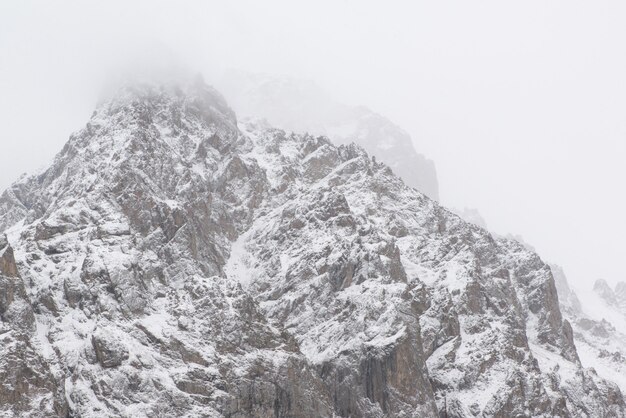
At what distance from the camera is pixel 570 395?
138250 millimetres

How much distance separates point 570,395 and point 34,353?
81.8 meters

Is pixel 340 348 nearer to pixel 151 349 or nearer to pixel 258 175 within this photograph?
pixel 151 349

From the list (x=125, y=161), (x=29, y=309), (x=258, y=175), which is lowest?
(x=29, y=309)

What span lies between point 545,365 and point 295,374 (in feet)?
173

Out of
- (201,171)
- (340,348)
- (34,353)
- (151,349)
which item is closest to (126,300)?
(151,349)

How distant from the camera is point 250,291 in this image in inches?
5192

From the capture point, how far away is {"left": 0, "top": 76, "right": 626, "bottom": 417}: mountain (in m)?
98.5

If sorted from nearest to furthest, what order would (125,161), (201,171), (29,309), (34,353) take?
(34,353) → (29,309) → (125,161) → (201,171)

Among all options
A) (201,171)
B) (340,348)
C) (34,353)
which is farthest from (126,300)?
(201,171)

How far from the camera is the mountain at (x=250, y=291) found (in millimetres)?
98500

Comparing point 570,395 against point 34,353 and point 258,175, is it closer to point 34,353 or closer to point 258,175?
point 258,175

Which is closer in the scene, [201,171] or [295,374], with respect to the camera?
[295,374]

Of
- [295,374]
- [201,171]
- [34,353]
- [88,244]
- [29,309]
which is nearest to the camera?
[34,353]

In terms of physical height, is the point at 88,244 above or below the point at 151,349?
above
